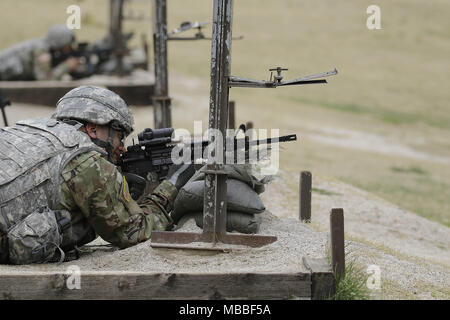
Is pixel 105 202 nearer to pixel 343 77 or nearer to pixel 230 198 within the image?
pixel 230 198

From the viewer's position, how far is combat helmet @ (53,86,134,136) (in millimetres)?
5051

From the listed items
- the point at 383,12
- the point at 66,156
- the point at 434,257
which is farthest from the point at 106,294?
the point at 383,12

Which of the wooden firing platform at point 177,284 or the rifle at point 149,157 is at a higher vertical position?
the rifle at point 149,157

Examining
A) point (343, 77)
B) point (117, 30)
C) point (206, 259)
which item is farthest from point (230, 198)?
point (343, 77)

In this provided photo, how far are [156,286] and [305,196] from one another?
2.95m

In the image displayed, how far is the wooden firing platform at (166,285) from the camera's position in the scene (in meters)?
3.88

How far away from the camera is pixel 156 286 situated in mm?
3889

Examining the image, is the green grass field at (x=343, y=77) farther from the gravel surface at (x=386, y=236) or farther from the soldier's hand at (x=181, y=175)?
the soldier's hand at (x=181, y=175)

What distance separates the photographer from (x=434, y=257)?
714 cm

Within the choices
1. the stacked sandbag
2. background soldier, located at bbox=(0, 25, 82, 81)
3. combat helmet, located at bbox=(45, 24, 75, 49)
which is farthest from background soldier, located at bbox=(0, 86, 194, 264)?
background soldier, located at bbox=(0, 25, 82, 81)

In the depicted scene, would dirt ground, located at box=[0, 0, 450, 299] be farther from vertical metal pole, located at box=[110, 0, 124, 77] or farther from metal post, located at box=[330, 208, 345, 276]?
vertical metal pole, located at box=[110, 0, 124, 77]

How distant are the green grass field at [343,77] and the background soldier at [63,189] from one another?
179 inches

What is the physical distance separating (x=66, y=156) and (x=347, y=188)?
5.90 meters

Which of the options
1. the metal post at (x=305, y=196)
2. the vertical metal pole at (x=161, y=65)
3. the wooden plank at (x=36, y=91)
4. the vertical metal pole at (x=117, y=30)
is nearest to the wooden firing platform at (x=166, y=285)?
the metal post at (x=305, y=196)
